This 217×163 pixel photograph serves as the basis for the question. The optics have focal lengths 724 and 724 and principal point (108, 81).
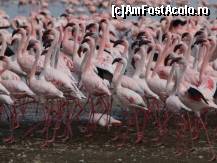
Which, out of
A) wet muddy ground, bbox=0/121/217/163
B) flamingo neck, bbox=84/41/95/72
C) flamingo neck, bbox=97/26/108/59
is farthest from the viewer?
flamingo neck, bbox=97/26/108/59

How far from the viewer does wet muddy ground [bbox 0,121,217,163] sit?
9.65 m

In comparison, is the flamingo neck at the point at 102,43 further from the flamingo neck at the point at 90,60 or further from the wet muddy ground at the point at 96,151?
the wet muddy ground at the point at 96,151

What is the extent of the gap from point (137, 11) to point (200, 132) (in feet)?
38.3

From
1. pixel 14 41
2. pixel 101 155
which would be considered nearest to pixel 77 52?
pixel 14 41

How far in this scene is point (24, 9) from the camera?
32.6m

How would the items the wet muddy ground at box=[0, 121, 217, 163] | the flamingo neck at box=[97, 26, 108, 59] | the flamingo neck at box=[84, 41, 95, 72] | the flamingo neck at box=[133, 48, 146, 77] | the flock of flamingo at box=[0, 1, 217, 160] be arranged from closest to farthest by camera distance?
1. the wet muddy ground at box=[0, 121, 217, 163]
2. the flock of flamingo at box=[0, 1, 217, 160]
3. the flamingo neck at box=[84, 41, 95, 72]
4. the flamingo neck at box=[133, 48, 146, 77]
5. the flamingo neck at box=[97, 26, 108, 59]

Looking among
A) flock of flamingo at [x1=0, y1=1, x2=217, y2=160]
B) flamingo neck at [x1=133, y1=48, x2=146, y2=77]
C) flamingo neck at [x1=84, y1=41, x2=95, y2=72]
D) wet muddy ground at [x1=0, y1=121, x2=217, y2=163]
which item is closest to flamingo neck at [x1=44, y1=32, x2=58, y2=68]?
flock of flamingo at [x1=0, y1=1, x2=217, y2=160]

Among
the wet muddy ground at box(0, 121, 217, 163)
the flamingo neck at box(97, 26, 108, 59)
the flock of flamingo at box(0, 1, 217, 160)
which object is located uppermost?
the flamingo neck at box(97, 26, 108, 59)

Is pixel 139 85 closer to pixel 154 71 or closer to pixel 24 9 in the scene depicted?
pixel 154 71

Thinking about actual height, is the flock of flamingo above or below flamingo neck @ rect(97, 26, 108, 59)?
below

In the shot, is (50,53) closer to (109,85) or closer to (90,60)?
(90,60)

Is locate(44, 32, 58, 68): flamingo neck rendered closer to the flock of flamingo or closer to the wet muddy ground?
the flock of flamingo

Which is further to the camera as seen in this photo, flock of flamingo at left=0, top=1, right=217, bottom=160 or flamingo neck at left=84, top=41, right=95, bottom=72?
flamingo neck at left=84, top=41, right=95, bottom=72

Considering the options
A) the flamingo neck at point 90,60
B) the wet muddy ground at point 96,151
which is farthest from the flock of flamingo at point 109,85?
the wet muddy ground at point 96,151
